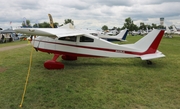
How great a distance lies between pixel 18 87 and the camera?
530 cm

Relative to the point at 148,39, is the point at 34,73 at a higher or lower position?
lower

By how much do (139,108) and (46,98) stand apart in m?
2.47

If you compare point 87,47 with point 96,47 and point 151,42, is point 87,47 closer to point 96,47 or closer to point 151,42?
point 96,47

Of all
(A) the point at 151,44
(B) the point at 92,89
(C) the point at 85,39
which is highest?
(C) the point at 85,39

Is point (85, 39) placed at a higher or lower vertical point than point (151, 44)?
higher

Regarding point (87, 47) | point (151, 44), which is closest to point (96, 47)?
point (87, 47)

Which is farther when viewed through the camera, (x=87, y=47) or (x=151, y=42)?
(x=87, y=47)

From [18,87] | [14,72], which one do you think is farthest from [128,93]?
[14,72]

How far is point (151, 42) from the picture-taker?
820 centimetres

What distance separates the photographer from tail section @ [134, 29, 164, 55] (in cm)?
809

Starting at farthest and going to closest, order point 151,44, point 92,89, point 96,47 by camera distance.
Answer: point 96,47 → point 151,44 → point 92,89

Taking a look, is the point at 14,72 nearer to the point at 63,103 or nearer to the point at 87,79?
the point at 87,79

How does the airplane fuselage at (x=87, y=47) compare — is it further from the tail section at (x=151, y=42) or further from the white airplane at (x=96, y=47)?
the tail section at (x=151, y=42)

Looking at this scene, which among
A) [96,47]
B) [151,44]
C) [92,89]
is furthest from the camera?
[96,47]
